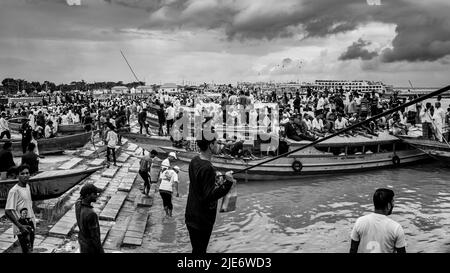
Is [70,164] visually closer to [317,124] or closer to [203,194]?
[317,124]

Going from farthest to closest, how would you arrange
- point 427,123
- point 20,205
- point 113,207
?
point 427,123, point 113,207, point 20,205

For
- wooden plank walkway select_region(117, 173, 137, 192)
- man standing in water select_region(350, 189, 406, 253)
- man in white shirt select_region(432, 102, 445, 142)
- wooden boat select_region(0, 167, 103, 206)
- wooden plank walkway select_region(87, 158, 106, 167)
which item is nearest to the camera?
man standing in water select_region(350, 189, 406, 253)

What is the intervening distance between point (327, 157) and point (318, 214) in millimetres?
5352

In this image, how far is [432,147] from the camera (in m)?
17.5

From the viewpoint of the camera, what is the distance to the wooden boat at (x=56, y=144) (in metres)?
16.5

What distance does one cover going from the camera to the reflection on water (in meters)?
9.64

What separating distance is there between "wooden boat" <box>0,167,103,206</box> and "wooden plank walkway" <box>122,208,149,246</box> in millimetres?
1785

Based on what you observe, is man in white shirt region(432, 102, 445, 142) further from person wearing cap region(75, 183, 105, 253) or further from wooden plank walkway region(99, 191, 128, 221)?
person wearing cap region(75, 183, 105, 253)

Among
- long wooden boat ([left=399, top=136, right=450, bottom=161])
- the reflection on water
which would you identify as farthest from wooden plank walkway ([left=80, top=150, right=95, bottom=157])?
long wooden boat ([left=399, top=136, right=450, bottom=161])

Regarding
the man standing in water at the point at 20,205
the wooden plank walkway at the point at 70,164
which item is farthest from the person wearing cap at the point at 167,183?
the wooden plank walkway at the point at 70,164

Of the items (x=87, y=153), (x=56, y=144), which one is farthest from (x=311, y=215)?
(x=56, y=144)

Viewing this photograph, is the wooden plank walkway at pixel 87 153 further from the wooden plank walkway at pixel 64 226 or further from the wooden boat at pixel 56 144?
the wooden plank walkway at pixel 64 226

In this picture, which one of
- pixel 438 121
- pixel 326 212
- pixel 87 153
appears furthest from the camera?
pixel 87 153
